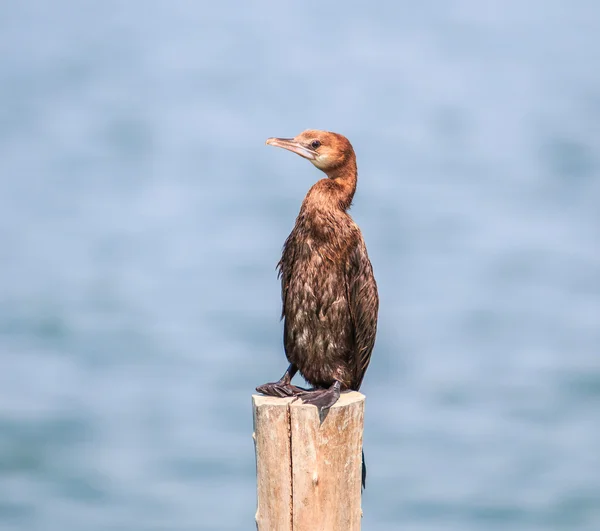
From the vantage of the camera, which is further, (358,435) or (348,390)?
(348,390)

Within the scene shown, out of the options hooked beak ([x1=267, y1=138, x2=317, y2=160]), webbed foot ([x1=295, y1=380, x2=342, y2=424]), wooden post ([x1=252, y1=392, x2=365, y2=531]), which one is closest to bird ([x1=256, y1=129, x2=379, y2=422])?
hooked beak ([x1=267, y1=138, x2=317, y2=160])

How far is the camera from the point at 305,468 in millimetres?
5270

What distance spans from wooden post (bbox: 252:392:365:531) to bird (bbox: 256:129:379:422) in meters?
0.53

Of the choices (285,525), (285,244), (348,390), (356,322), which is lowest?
(285,525)

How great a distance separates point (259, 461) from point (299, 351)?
3.24 feet

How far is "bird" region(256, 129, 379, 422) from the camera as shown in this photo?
236 inches

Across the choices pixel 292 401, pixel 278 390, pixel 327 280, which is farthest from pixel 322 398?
pixel 327 280

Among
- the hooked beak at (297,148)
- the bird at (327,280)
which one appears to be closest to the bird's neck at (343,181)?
the bird at (327,280)

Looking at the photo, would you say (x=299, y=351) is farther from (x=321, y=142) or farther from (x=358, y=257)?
(x=321, y=142)

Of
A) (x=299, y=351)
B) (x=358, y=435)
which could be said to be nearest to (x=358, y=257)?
(x=299, y=351)

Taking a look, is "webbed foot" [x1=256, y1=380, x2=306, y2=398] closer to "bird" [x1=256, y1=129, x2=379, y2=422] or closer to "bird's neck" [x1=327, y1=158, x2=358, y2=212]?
"bird" [x1=256, y1=129, x2=379, y2=422]

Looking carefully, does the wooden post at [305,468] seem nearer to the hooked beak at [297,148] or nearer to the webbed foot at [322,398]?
the webbed foot at [322,398]

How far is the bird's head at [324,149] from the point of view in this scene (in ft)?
19.6

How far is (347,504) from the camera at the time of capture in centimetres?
539
